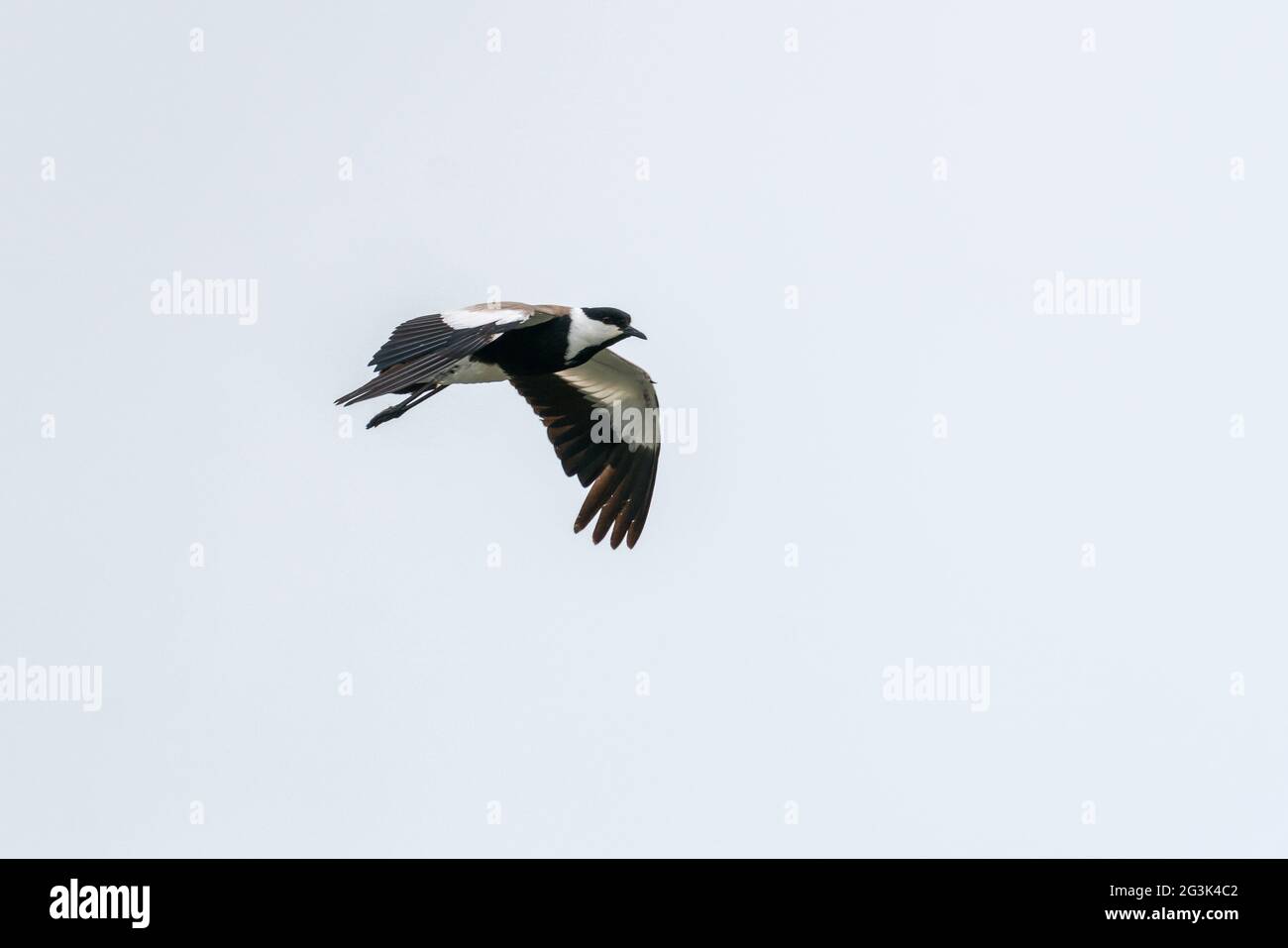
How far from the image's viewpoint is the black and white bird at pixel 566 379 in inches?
527

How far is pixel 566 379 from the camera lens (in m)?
16.2

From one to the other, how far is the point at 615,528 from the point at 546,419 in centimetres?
128

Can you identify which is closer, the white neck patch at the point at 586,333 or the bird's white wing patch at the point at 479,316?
the bird's white wing patch at the point at 479,316

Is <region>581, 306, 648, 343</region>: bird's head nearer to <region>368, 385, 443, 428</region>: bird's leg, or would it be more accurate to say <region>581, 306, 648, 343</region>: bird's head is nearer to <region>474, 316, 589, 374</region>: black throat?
<region>474, 316, 589, 374</region>: black throat

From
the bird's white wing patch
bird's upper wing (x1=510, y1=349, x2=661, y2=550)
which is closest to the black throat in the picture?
the bird's white wing patch

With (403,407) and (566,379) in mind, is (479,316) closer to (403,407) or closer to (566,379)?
(403,407)

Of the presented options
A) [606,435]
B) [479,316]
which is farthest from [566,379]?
[479,316]

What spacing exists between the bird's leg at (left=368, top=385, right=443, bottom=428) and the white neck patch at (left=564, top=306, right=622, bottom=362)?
1.21 meters

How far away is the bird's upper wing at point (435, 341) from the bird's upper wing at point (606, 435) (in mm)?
1527

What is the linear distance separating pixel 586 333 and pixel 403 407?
1.68 meters

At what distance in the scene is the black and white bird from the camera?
43.9 ft

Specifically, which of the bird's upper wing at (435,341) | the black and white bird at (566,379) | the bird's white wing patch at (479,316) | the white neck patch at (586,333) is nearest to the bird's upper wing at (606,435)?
the black and white bird at (566,379)

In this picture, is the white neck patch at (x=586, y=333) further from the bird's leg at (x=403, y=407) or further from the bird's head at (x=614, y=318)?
the bird's leg at (x=403, y=407)

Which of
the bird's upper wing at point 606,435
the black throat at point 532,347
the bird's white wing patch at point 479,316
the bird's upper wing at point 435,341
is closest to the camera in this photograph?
the bird's upper wing at point 435,341
